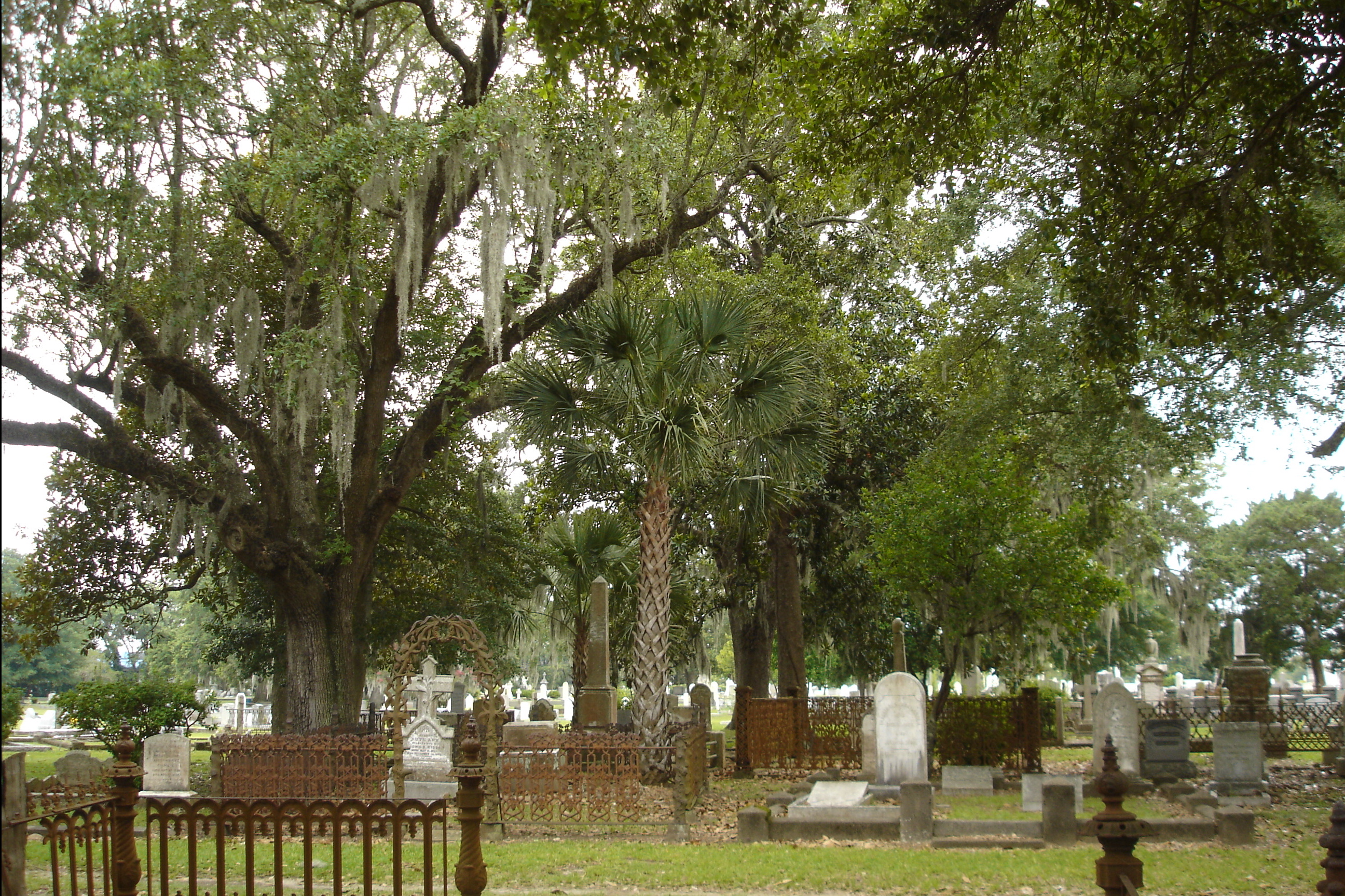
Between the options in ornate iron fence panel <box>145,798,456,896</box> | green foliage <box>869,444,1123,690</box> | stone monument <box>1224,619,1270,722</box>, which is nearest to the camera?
ornate iron fence panel <box>145,798,456,896</box>

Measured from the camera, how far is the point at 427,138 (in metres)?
14.1

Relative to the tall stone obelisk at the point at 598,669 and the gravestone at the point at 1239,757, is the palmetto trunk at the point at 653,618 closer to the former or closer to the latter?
the tall stone obelisk at the point at 598,669

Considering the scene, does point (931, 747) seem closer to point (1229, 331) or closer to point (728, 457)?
point (728, 457)

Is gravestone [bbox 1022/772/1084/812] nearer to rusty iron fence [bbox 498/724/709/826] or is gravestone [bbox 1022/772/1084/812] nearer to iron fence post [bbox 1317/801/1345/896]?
rusty iron fence [bbox 498/724/709/826]

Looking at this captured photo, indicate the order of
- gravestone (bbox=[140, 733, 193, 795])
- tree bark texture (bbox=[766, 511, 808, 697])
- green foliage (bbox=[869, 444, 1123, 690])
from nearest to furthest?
gravestone (bbox=[140, 733, 193, 795]) < green foliage (bbox=[869, 444, 1123, 690]) < tree bark texture (bbox=[766, 511, 808, 697])

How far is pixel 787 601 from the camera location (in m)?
22.5

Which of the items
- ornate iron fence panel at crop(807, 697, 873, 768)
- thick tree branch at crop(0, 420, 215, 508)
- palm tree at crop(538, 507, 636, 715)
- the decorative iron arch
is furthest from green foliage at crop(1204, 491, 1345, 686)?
thick tree branch at crop(0, 420, 215, 508)

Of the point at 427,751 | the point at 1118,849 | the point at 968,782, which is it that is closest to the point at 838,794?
the point at 968,782

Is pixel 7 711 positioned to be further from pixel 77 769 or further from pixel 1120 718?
pixel 1120 718

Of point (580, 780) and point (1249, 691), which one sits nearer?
point (580, 780)

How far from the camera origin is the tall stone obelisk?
1828 cm

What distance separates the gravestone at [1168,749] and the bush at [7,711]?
52.5ft

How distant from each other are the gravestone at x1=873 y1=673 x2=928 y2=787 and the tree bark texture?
21.9ft

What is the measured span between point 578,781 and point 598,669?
5.91 metres
